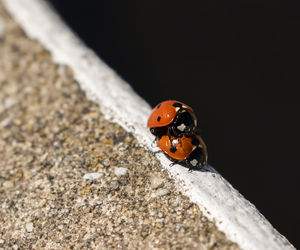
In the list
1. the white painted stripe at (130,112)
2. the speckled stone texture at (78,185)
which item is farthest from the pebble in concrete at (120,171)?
the white painted stripe at (130,112)

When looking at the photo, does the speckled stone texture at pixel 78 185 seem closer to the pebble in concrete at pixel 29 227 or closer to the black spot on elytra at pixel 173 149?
the pebble in concrete at pixel 29 227

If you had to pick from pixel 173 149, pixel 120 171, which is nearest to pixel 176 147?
pixel 173 149

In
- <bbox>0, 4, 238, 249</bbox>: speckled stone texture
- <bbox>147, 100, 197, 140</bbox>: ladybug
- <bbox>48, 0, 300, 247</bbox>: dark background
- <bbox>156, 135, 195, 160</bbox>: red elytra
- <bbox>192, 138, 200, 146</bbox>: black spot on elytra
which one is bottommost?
<bbox>48, 0, 300, 247</bbox>: dark background

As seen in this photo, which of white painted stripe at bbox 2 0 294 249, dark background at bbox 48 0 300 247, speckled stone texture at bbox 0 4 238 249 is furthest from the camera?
dark background at bbox 48 0 300 247

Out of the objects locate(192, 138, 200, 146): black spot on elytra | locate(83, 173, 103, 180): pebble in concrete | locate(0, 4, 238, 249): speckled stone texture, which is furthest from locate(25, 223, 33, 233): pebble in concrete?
→ locate(192, 138, 200, 146): black spot on elytra

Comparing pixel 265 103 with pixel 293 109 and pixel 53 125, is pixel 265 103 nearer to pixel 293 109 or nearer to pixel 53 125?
pixel 293 109

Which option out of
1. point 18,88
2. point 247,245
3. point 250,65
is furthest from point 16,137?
point 250,65

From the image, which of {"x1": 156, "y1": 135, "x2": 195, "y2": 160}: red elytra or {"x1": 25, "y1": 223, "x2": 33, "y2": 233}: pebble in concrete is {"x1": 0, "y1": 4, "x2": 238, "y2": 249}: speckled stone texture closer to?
{"x1": 25, "y1": 223, "x2": 33, "y2": 233}: pebble in concrete
